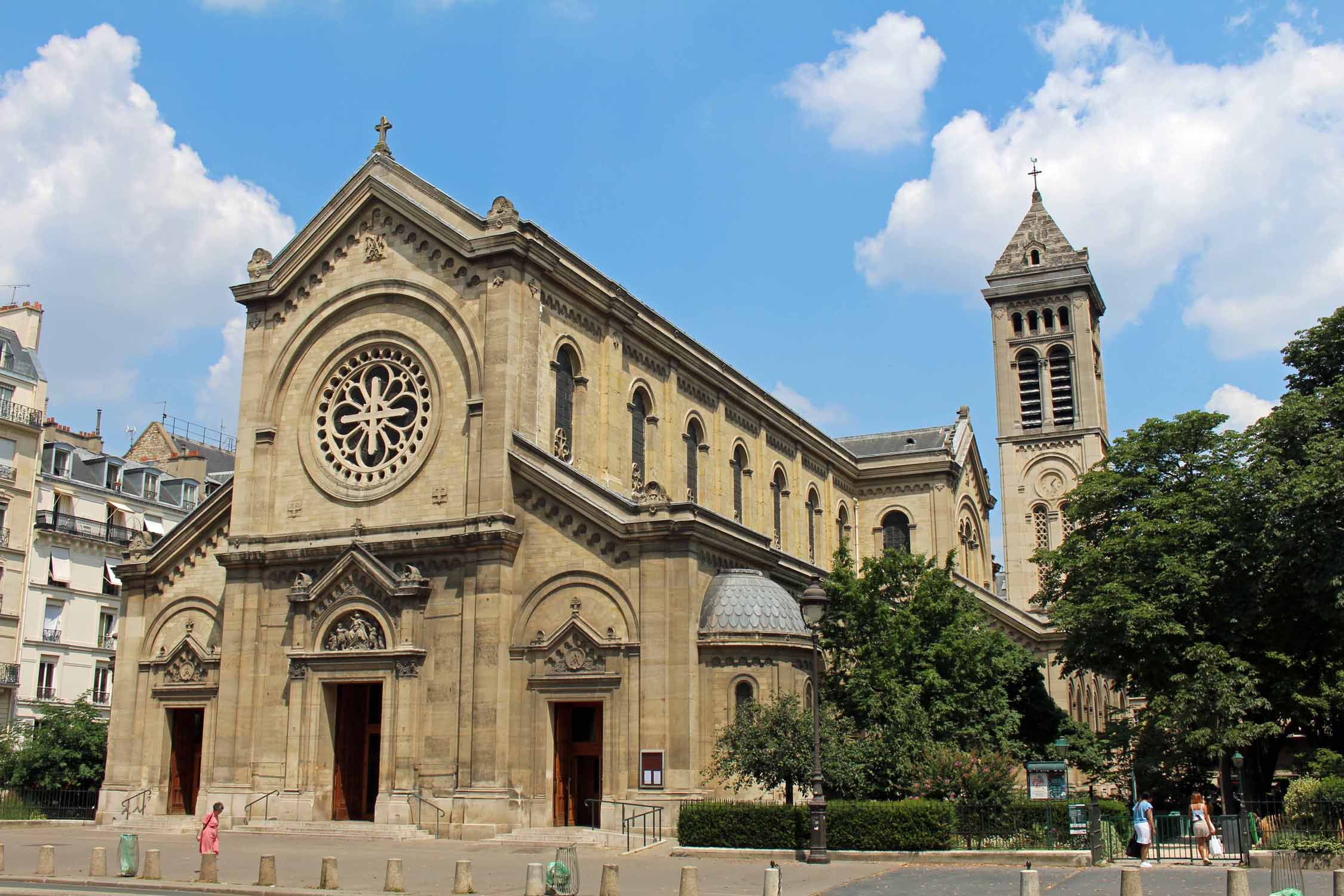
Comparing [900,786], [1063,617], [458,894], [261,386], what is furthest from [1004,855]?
[261,386]

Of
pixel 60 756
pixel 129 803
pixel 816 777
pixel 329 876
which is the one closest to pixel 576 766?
pixel 816 777

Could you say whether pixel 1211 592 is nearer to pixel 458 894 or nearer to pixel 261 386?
pixel 458 894

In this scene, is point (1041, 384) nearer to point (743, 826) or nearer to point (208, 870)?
point (743, 826)

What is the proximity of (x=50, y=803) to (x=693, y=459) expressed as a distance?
24832 mm

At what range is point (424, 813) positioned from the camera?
33.4 metres

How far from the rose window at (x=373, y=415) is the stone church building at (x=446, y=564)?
0.28 feet

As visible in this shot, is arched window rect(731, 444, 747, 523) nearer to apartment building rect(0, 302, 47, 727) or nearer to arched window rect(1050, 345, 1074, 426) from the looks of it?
arched window rect(1050, 345, 1074, 426)

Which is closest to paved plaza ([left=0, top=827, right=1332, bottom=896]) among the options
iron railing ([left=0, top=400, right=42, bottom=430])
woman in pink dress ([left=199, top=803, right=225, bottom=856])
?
woman in pink dress ([left=199, top=803, right=225, bottom=856])

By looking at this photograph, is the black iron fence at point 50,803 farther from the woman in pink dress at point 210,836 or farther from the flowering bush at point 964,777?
the flowering bush at point 964,777

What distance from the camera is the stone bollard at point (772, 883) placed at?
1931cm

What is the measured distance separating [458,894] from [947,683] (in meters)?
18.9

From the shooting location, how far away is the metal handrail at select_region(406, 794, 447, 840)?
33.0 m

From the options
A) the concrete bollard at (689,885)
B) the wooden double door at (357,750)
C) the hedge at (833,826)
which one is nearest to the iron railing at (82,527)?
the wooden double door at (357,750)

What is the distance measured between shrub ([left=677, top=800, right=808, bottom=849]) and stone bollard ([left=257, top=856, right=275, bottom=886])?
928cm
